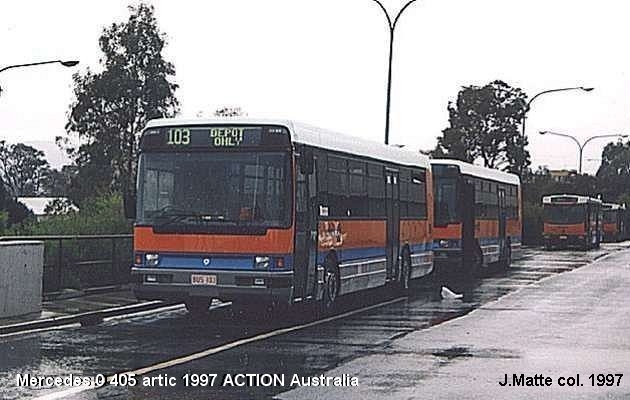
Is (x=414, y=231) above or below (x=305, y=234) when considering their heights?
above

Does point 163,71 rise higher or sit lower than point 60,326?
higher

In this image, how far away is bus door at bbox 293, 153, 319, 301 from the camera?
18.4 meters

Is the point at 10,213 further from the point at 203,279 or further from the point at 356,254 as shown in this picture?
the point at 203,279

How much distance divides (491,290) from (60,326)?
1245cm

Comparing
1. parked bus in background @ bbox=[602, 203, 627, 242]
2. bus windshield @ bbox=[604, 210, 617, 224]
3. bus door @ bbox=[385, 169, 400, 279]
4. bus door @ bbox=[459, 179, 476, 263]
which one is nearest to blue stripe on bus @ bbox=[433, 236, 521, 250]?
bus door @ bbox=[459, 179, 476, 263]

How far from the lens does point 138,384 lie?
11953 millimetres

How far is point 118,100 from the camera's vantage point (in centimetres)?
6047

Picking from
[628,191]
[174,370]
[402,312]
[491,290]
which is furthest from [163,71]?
[628,191]

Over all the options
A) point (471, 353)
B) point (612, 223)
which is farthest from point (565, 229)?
point (471, 353)

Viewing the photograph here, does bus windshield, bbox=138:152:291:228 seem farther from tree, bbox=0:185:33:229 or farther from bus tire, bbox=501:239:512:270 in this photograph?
bus tire, bbox=501:239:512:270

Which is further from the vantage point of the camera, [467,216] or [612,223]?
[612,223]

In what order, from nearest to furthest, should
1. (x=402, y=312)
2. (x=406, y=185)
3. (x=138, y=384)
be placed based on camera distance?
(x=138, y=384)
(x=402, y=312)
(x=406, y=185)

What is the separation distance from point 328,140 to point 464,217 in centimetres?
1328

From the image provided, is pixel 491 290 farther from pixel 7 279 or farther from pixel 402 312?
pixel 7 279
